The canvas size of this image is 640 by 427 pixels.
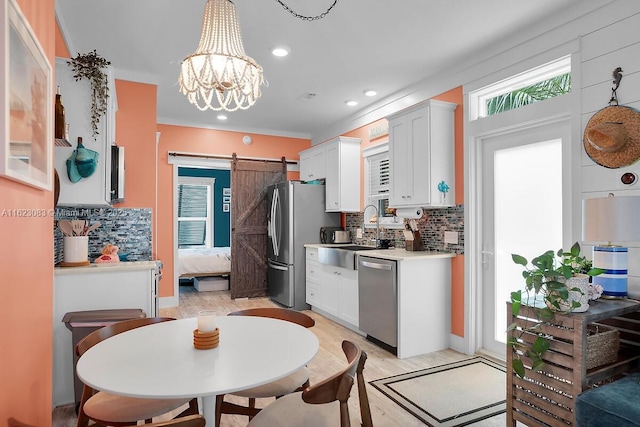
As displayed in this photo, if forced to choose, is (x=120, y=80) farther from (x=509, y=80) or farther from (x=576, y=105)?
(x=576, y=105)

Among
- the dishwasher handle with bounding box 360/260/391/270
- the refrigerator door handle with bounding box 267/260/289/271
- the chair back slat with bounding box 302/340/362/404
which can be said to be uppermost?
the dishwasher handle with bounding box 360/260/391/270

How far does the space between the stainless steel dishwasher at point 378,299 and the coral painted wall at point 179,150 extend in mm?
2904

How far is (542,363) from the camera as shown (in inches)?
80.5

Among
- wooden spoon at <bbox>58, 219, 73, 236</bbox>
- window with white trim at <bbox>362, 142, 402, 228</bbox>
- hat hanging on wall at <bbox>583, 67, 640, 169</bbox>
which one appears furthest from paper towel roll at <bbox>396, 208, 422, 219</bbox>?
wooden spoon at <bbox>58, 219, 73, 236</bbox>

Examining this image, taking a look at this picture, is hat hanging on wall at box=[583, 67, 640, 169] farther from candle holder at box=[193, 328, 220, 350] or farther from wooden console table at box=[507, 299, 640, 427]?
candle holder at box=[193, 328, 220, 350]

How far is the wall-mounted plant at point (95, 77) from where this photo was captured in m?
2.78

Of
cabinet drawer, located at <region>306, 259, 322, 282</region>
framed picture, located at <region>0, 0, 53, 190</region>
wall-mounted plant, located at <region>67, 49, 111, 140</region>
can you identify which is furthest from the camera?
cabinet drawer, located at <region>306, 259, 322, 282</region>

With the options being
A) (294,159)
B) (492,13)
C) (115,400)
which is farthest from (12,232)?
(294,159)

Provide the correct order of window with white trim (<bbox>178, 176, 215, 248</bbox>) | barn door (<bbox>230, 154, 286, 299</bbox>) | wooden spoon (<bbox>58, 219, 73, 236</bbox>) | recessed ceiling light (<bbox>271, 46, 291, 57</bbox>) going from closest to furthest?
1. wooden spoon (<bbox>58, 219, 73, 236</bbox>)
2. recessed ceiling light (<bbox>271, 46, 291, 57</bbox>)
3. barn door (<bbox>230, 154, 286, 299</bbox>)
4. window with white trim (<bbox>178, 176, 215, 248</bbox>)

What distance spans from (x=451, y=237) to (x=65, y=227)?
3.26 m

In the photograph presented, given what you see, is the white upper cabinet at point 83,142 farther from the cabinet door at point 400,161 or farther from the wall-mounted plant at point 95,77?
the cabinet door at point 400,161

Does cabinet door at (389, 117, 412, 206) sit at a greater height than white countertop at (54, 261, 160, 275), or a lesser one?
greater

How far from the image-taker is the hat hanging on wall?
2.31m

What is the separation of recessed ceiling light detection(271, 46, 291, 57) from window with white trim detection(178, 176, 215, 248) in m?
5.86
